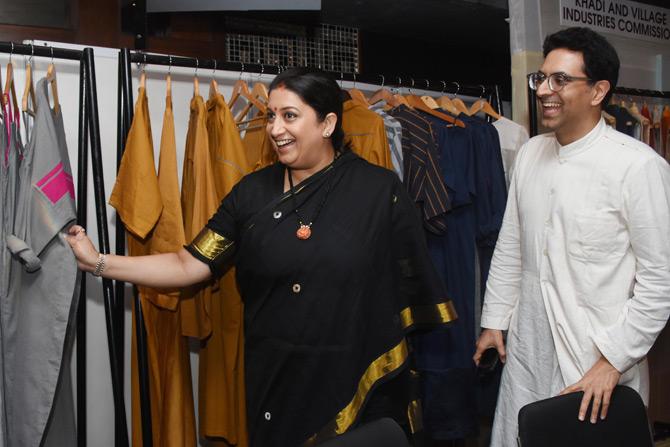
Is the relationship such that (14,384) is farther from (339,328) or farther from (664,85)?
(664,85)

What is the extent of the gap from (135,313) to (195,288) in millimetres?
201

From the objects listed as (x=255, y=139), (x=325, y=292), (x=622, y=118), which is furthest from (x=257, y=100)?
(x=622, y=118)

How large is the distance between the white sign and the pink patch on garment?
2.10m

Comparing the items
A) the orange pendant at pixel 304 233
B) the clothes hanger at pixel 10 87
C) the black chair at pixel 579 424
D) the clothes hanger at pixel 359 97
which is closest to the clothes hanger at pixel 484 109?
the clothes hanger at pixel 359 97

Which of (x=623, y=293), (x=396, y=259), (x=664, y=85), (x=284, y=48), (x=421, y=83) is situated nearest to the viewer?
(x=623, y=293)

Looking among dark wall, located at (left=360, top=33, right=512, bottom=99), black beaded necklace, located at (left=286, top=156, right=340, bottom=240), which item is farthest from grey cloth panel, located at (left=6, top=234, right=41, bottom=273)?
dark wall, located at (left=360, top=33, right=512, bottom=99)

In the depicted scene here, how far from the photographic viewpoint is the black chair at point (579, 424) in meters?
1.42

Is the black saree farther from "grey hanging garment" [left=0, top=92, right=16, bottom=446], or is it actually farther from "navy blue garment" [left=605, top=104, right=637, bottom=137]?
"navy blue garment" [left=605, top=104, right=637, bottom=137]

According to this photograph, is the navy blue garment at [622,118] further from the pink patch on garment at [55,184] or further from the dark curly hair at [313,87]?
the pink patch on garment at [55,184]

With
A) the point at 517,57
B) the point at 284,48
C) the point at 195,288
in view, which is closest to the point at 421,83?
the point at 517,57

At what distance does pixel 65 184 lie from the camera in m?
2.03

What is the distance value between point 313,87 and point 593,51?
0.73m

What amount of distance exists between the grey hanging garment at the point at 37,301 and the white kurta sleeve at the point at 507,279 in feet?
3.92

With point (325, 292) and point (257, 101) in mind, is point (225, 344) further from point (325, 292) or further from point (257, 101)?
point (257, 101)
